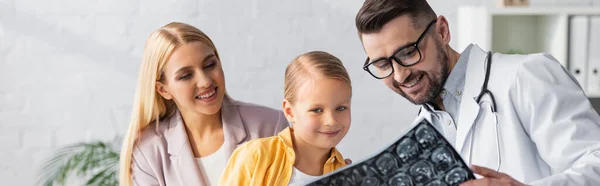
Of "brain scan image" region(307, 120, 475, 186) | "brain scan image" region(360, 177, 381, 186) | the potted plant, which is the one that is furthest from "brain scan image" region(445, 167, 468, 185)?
the potted plant

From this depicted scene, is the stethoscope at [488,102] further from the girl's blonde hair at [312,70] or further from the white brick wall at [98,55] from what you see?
the white brick wall at [98,55]

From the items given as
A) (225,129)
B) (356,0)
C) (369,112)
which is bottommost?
(369,112)

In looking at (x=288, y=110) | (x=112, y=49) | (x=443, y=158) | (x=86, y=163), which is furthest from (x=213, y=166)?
(x=112, y=49)

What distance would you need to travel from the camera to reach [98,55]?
3348 mm

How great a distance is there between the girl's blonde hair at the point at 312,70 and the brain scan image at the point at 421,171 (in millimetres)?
372

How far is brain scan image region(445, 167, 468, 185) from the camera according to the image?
113 cm

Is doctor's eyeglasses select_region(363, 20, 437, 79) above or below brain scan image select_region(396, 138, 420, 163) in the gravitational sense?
above

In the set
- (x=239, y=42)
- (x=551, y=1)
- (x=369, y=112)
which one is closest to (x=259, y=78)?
(x=239, y=42)

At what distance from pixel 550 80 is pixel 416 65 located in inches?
11.9

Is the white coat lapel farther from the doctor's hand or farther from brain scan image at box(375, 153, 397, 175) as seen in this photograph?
brain scan image at box(375, 153, 397, 175)

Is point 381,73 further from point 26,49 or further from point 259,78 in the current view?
point 26,49

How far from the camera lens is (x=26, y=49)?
333cm

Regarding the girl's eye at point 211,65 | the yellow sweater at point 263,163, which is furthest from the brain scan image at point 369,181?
the girl's eye at point 211,65

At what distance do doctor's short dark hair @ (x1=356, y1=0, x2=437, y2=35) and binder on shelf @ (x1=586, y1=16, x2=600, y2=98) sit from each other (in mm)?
1954
